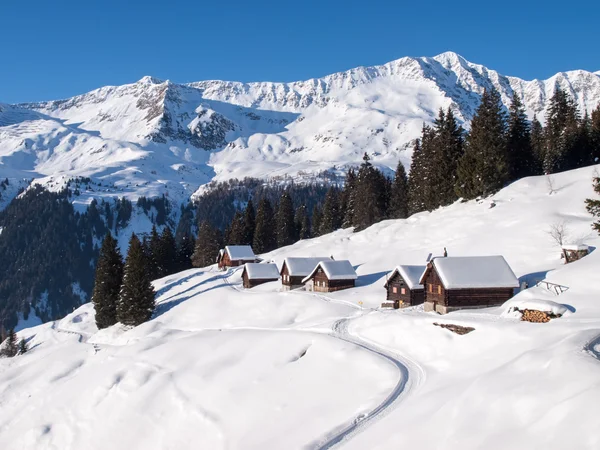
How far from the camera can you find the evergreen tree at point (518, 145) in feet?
249

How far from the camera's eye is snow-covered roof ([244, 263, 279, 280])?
7131 cm

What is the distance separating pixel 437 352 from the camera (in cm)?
2998

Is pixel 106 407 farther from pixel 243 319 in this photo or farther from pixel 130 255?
pixel 130 255

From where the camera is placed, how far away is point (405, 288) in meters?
49.6

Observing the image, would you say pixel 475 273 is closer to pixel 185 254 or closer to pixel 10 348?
pixel 10 348

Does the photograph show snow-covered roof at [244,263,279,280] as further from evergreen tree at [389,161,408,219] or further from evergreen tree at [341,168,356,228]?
evergreen tree at [389,161,408,219]

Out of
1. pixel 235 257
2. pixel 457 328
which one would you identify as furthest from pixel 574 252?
Result: pixel 235 257

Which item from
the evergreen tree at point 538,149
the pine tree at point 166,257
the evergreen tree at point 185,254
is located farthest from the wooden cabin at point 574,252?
the evergreen tree at point 185,254

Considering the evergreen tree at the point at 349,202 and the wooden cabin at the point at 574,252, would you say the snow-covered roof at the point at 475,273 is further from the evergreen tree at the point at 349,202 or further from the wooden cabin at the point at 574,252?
the evergreen tree at the point at 349,202

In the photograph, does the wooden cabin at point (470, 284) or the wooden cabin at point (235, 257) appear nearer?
the wooden cabin at point (470, 284)

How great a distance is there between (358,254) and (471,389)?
52.6 metres

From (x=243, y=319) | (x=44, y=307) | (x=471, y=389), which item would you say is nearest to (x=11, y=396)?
(x=243, y=319)

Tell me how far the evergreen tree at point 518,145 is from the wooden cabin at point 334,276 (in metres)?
30.6

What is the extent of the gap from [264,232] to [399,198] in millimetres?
27897
